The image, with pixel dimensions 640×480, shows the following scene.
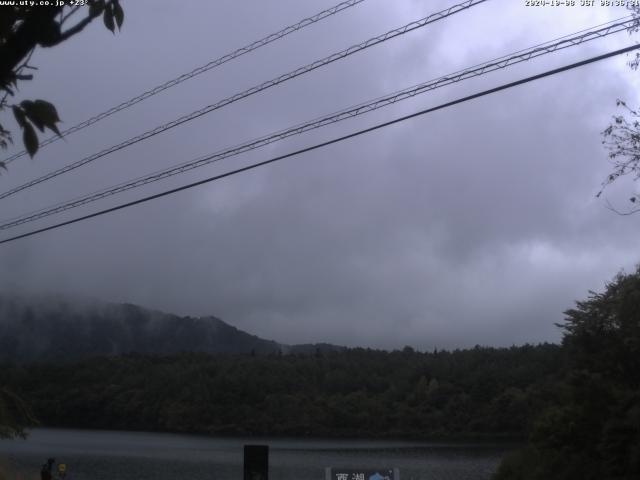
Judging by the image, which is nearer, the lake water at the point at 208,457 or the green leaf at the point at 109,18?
the green leaf at the point at 109,18

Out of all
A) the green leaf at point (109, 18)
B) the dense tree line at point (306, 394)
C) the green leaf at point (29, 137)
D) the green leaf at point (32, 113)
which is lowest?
the green leaf at point (29, 137)

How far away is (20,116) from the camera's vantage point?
3.58 m

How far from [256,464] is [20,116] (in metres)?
9.39

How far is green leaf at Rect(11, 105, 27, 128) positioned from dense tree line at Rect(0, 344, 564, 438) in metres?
62.8

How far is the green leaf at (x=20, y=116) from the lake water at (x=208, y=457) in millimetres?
24521

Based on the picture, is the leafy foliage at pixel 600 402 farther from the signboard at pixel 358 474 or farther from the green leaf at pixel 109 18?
the green leaf at pixel 109 18

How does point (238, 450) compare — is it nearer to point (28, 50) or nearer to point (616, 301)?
point (616, 301)

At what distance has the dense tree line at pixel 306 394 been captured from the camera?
67688 mm

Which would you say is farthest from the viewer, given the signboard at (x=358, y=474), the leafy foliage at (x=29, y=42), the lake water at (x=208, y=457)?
the lake water at (x=208, y=457)

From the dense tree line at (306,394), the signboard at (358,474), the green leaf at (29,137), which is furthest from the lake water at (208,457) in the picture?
the green leaf at (29,137)

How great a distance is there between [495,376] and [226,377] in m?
29.8

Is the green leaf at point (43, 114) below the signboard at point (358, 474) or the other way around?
the other way around

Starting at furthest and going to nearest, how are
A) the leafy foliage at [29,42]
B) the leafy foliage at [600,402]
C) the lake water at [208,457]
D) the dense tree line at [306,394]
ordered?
the dense tree line at [306,394], the lake water at [208,457], the leafy foliage at [600,402], the leafy foliage at [29,42]

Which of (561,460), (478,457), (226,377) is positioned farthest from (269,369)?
(561,460)
